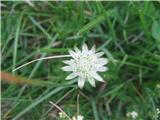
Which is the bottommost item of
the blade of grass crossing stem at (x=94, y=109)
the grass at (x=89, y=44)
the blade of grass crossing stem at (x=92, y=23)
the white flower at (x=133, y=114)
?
the blade of grass crossing stem at (x=94, y=109)

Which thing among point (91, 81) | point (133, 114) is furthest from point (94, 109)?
point (91, 81)

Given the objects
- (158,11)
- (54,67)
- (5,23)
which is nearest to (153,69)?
(158,11)

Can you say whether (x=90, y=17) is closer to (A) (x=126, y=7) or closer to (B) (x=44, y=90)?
(A) (x=126, y=7)

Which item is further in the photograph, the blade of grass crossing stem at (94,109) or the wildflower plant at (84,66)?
the blade of grass crossing stem at (94,109)

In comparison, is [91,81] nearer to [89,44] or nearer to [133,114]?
[133,114]

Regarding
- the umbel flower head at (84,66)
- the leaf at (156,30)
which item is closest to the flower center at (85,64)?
the umbel flower head at (84,66)

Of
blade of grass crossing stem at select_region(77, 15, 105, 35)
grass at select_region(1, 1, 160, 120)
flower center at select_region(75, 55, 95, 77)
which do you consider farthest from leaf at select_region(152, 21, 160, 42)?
flower center at select_region(75, 55, 95, 77)

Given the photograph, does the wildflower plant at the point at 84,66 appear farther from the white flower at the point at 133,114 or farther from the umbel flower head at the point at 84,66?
the white flower at the point at 133,114

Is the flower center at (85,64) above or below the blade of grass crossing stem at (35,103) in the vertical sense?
above
